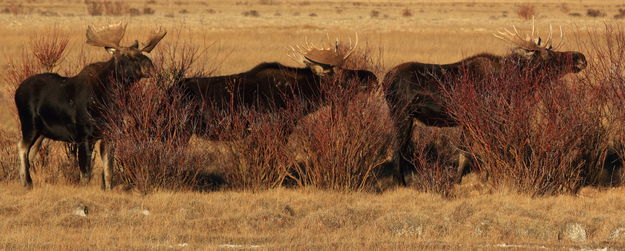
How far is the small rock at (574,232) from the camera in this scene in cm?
859

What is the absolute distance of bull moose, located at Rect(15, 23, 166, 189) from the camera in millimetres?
10359

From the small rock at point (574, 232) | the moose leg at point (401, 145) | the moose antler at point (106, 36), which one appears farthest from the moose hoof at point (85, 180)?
the small rock at point (574, 232)

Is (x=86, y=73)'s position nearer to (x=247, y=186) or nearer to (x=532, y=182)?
(x=247, y=186)

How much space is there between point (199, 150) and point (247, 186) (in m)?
0.72

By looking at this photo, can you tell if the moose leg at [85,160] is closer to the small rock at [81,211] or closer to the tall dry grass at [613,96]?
the small rock at [81,211]

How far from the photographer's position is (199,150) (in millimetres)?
11070

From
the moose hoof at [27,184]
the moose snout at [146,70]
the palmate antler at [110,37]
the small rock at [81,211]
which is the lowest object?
the moose hoof at [27,184]

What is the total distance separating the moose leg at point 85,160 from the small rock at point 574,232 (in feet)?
16.8

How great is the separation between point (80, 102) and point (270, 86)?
7.53 ft

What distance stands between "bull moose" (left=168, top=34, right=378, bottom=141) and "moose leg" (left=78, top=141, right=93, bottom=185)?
1147mm

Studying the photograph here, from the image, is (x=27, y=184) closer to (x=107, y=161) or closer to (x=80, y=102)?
(x=107, y=161)

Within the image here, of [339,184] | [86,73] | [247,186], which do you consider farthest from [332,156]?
[86,73]

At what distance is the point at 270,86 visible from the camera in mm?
11453


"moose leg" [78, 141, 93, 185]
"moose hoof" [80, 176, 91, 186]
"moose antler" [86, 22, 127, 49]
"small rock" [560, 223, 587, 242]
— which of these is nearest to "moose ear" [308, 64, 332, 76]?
"moose antler" [86, 22, 127, 49]
